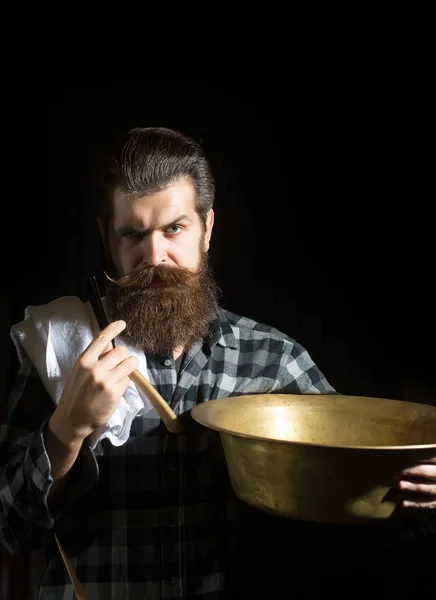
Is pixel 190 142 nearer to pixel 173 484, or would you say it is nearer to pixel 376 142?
pixel 376 142

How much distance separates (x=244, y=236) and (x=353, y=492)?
61cm

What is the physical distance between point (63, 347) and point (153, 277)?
0.59 feet

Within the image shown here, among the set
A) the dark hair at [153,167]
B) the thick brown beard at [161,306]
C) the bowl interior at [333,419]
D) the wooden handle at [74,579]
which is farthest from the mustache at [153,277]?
the wooden handle at [74,579]

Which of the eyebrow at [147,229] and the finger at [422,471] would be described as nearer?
the finger at [422,471]

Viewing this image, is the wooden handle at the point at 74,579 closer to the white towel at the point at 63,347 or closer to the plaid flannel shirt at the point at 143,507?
the plaid flannel shirt at the point at 143,507

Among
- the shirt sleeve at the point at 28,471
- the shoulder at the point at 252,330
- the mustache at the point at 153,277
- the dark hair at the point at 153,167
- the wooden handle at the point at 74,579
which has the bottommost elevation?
the wooden handle at the point at 74,579

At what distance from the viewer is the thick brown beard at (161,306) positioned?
43.7 inches

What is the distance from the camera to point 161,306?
113cm

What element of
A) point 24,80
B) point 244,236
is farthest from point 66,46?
point 244,236

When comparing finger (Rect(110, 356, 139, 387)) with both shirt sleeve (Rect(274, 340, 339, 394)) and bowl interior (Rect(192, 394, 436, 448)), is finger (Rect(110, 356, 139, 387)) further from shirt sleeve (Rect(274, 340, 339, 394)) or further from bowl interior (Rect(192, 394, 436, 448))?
shirt sleeve (Rect(274, 340, 339, 394))

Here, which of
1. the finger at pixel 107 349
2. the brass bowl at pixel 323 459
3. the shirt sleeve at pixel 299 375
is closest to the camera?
the brass bowl at pixel 323 459

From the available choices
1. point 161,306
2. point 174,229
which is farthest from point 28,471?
point 174,229

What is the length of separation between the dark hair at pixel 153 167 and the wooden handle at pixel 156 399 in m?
0.30

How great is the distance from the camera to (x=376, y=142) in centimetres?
133
